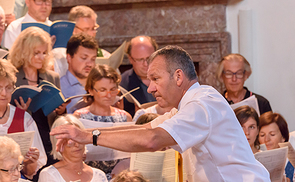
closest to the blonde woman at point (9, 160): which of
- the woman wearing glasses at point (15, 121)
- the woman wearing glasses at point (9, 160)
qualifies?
the woman wearing glasses at point (9, 160)

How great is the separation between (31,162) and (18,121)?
334 millimetres

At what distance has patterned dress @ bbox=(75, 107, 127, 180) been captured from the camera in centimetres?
317

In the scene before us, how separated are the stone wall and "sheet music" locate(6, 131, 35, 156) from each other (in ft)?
11.9

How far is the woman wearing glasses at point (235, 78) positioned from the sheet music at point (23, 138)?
2156 millimetres

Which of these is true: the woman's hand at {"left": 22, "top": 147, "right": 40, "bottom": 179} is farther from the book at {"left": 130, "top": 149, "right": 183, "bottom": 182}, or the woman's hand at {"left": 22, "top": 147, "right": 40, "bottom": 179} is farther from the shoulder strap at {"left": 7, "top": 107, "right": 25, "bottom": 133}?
the book at {"left": 130, "top": 149, "right": 183, "bottom": 182}

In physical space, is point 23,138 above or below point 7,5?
below

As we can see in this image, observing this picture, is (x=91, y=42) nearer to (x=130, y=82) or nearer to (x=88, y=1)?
(x=130, y=82)

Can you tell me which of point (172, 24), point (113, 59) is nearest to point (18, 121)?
point (113, 59)

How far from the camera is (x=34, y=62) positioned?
344 centimetres

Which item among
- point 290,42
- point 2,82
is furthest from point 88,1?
point 2,82

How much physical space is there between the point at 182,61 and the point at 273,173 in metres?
1.41

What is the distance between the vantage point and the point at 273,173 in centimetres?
299

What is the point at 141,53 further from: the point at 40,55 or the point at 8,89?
the point at 8,89

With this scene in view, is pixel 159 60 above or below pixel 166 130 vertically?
above
